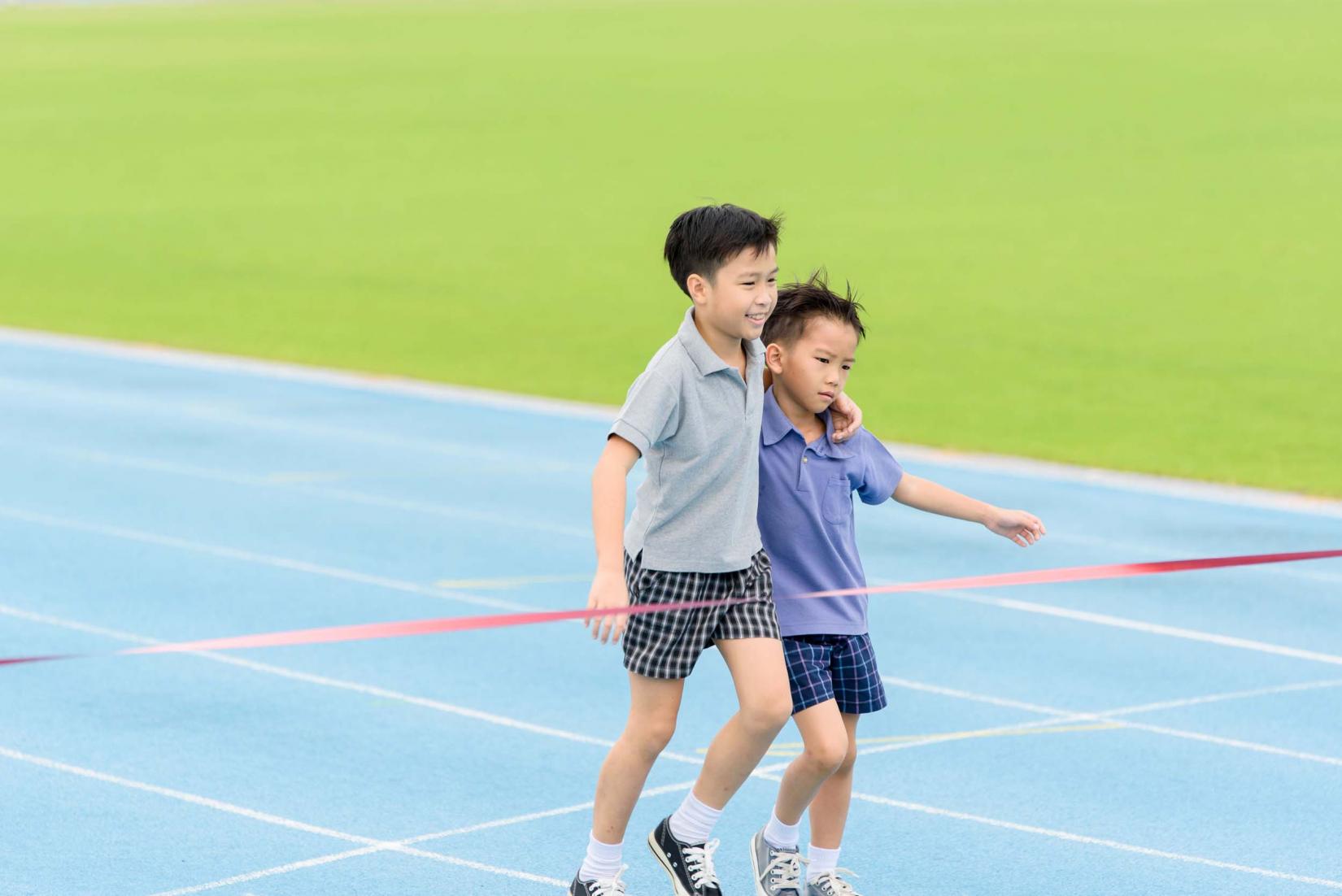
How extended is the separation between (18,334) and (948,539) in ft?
37.6

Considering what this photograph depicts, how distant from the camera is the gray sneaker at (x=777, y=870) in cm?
557

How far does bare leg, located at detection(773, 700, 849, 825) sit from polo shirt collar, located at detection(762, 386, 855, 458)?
633mm

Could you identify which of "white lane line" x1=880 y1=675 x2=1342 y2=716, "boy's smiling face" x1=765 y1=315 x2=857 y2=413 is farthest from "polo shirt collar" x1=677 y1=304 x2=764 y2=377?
"white lane line" x1=880 y1=675 x2=1342 y2=716

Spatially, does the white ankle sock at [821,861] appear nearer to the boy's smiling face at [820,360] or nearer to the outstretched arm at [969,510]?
the outstretched arm at [969,510]

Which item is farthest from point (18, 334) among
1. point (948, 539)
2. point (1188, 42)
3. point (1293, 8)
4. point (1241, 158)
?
point (1293, 8)

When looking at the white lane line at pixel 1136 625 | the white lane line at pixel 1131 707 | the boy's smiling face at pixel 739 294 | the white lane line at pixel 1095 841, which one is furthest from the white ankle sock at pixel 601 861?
the white lane line at pixel 1136 625

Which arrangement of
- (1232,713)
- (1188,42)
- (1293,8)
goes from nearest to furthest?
1. (1232,713)
2. (1188,42)
3. (1293,8)

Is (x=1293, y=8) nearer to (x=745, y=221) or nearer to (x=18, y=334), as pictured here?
(x=18, y=334)

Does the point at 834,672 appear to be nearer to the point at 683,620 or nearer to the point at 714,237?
the point at 683,620

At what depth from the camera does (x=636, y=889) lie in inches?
233

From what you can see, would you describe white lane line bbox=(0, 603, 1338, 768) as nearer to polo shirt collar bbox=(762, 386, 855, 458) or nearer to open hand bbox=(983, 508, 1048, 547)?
open hand bbox=(983, 508, 1048, 547)

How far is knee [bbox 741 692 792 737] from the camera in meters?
5.12

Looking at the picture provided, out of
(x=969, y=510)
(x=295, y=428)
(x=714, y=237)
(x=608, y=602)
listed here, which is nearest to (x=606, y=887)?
(x=608, y=602)

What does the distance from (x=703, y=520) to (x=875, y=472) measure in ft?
1.98
